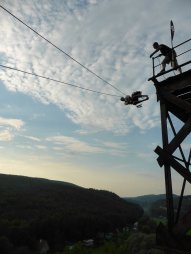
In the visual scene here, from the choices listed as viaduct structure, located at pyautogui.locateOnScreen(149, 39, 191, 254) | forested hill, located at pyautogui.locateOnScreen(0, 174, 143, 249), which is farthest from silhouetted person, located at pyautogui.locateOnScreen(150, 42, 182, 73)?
forested hill, located at pyautogui.locateOnScreen(0, 174, 143, 249)

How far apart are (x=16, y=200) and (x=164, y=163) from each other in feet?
464

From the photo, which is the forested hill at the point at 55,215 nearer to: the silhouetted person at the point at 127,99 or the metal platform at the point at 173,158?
the silhouetted person at the point at 127,99

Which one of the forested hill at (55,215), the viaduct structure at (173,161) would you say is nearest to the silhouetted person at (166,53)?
the viaduct structure at (173,161)

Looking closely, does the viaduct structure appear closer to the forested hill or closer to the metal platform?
the metal platform

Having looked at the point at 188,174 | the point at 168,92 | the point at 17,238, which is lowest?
the point at 17,238

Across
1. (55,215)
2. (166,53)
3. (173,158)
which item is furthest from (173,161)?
(55,215)

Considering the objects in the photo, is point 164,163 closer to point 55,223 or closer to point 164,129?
point 164,129

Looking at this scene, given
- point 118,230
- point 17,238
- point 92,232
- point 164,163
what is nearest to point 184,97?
point 164,163

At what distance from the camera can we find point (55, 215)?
379ft

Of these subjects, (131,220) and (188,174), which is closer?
(188,174)

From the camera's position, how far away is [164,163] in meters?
7.74

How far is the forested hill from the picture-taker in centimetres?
10006

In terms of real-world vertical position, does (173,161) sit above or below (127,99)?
below

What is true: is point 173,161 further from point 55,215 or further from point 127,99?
point 55,215
